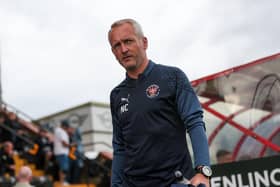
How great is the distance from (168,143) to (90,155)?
1271 centimetres

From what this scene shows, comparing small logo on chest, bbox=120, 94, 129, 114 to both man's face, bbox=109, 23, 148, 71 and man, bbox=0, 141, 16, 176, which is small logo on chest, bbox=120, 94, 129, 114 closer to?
man's face, bbox=109, 23, 148, 71

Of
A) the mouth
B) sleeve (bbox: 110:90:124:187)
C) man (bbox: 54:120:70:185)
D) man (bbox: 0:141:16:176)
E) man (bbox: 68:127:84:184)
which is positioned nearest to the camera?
the mouth

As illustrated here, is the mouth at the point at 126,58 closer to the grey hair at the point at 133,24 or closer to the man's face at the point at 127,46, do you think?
the man's face at the point at 127,46

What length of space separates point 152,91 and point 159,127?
172 millimetres

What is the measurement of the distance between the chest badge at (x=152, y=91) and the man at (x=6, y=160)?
9.04 m

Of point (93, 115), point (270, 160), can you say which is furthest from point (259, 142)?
point (93, 115)

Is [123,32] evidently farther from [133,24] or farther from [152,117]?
[152,117]

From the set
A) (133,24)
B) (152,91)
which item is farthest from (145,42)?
(152,91)

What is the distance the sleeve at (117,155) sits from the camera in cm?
238

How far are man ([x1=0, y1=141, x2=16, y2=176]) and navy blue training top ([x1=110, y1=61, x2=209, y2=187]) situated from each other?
29.3 ft

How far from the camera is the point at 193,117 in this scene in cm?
212

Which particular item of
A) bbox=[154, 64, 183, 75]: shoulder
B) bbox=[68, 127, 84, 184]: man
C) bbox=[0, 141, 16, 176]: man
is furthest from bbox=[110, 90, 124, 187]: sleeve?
bbox=[68, 127, 84, 184]: man

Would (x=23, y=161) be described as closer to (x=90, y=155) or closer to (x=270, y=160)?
(x=90, y=155)

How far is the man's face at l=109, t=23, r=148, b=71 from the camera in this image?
2.23m
